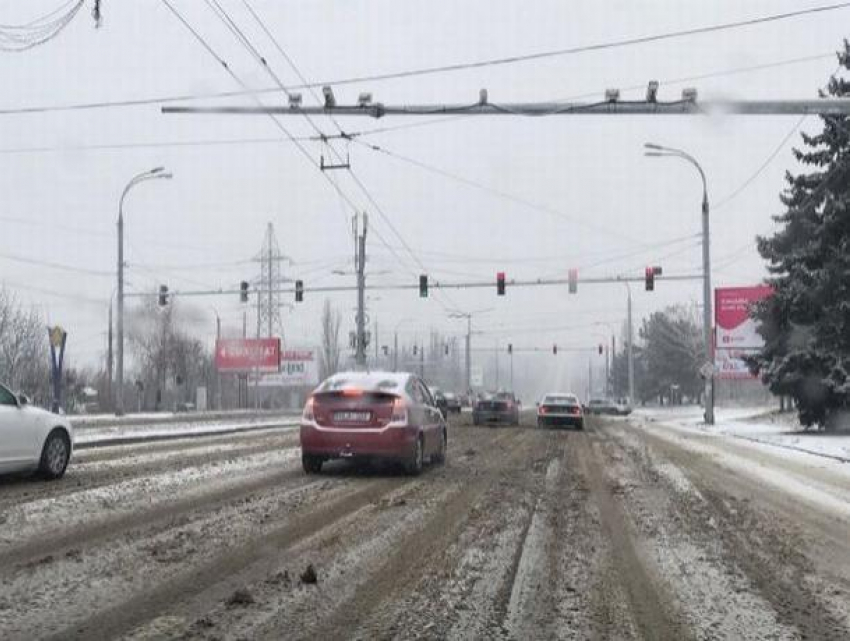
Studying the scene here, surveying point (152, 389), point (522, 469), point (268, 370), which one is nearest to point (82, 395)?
point (152, 389)

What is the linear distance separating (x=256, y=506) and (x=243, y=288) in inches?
1453

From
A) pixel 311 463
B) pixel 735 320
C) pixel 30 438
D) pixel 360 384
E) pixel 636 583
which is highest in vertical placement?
pixel 735 320

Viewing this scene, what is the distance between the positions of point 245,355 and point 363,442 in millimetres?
72055

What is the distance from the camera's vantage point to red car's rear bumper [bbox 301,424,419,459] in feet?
43.6

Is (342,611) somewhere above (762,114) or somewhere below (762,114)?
below

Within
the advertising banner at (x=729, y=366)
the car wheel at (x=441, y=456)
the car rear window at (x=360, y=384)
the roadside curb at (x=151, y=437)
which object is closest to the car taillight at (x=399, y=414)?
the car rear window at (x=360, y=384)

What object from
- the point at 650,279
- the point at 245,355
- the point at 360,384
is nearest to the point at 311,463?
the point at 360,384

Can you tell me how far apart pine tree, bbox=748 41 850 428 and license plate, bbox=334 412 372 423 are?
1797 centimetres

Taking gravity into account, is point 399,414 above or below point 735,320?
below

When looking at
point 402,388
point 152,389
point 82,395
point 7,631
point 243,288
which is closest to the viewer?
point 7,631

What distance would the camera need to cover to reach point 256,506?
1012 cm

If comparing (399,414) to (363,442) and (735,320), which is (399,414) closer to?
(363,442)

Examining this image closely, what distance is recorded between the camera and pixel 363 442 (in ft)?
43.7

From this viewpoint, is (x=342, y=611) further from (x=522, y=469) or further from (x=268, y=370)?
(x=268, y=370)
